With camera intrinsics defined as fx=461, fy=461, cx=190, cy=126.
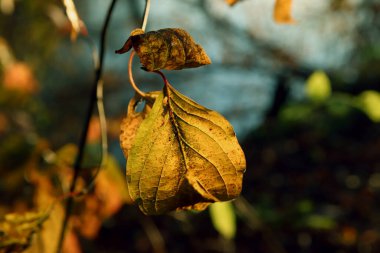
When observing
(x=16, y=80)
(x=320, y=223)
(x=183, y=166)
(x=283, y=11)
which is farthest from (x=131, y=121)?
(x=16, y=80)

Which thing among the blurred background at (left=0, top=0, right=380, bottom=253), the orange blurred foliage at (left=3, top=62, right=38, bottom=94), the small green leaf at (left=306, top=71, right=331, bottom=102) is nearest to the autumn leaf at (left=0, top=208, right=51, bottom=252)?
the blurred background at (left=0, top=0, right=380, bottom=253)

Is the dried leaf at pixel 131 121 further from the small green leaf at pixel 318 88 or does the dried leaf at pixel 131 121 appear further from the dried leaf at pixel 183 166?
the small green leaf at pixel 318 88

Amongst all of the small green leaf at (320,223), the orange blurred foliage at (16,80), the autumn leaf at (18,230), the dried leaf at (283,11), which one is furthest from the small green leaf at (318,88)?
the orange blurred foliage at (16,80)

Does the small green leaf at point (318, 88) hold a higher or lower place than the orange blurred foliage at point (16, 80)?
higher

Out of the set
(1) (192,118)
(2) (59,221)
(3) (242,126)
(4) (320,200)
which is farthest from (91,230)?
(3) (242,126)

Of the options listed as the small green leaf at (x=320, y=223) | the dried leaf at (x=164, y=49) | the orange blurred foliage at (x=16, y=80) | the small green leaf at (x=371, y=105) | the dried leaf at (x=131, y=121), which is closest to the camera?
the dried leaf at (x=164, y=49)
